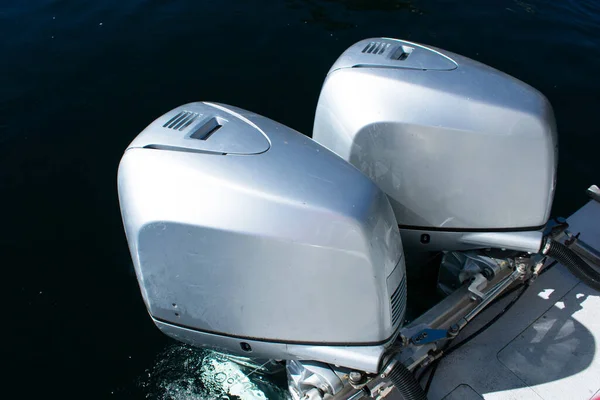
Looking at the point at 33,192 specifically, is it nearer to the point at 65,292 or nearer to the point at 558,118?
the point at 65,292

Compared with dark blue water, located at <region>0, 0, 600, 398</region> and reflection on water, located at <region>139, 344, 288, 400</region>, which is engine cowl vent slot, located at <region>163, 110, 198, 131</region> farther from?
dark blue water, located at <region>0, 0, 600, 398</region>

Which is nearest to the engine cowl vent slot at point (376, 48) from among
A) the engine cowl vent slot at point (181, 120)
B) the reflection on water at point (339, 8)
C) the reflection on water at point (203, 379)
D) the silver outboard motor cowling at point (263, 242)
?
the silver outboard motor cowling at point (263, 242)

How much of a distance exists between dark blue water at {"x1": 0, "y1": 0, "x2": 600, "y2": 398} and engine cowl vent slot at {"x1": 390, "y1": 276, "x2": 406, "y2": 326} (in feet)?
3.22

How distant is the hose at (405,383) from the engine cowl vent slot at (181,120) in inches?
36.3

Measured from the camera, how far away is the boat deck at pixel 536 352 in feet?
6.11

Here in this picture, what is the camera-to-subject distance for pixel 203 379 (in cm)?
213

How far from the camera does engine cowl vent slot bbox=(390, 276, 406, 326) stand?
1.55 m

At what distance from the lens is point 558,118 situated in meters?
3.64

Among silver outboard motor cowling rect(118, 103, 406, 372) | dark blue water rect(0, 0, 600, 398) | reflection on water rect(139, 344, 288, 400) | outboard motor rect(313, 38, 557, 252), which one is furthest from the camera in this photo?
dark blue water rect(0, 0, 600, 398)

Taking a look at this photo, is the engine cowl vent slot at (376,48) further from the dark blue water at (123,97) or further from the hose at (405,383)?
the dark blue water at (123,97)

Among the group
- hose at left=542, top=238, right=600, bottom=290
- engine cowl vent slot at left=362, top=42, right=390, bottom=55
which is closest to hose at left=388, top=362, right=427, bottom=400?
hose at left=542, top=238, right=600, bottom=290

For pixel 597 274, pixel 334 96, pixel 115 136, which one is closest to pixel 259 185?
pixel 334 96

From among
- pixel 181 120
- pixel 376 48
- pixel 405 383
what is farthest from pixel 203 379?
pixel 376 48

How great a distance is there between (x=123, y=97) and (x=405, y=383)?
276cm
